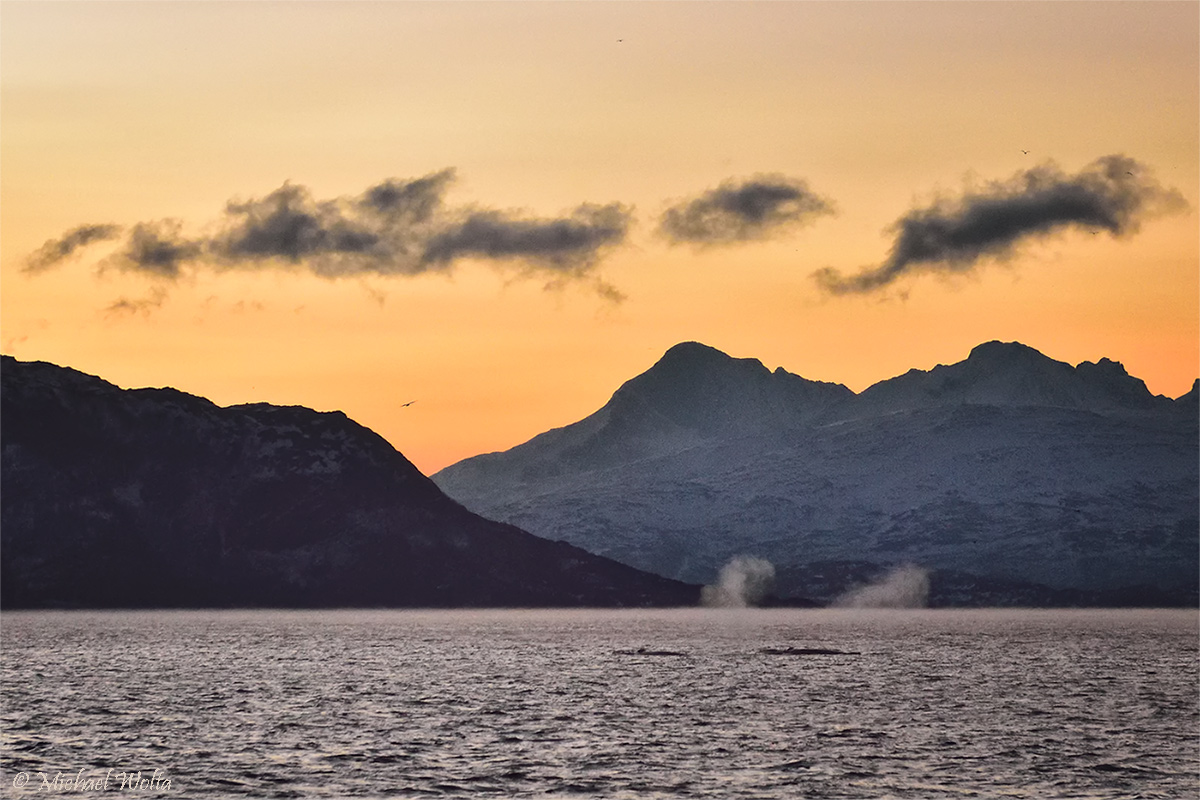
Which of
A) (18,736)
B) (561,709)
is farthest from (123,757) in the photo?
(561,709)

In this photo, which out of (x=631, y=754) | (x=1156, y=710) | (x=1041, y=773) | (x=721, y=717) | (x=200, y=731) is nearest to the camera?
(x=1041, y=773)

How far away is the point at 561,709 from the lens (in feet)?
511

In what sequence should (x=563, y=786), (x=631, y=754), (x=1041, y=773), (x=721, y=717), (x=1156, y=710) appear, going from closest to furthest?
(x=563, y=786), (x=1041, y=773), (x=631, y=754), (x=721, y=717), (x=1156, y=710)

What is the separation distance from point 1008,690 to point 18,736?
124 metres

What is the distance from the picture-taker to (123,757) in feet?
369

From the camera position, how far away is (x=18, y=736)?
405 ft

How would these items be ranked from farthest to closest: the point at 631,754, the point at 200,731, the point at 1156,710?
the point at 1156,710, the point at 200,731, the point at 631,754

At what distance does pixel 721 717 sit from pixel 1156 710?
166 ft

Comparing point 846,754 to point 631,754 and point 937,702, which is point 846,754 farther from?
point 937,702

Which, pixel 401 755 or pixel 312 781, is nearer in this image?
pixel 312 781

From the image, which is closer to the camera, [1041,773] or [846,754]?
[1041,773]

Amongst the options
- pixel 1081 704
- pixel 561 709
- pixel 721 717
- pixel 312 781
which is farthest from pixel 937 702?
pixel 312 781

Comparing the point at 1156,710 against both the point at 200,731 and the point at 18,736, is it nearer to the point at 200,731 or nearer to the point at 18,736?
the point at 200,731

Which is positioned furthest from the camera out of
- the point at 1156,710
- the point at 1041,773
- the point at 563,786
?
the point at 1156,710
